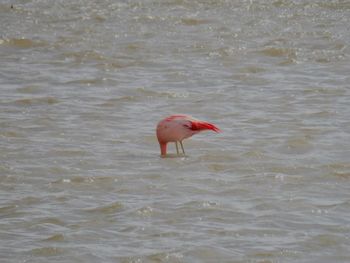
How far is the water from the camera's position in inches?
236

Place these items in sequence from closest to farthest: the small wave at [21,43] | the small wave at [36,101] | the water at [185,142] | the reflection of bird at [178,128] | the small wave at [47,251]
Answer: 1. the small wave at [47,251]
2. the water at [185,142]
3. the reflection of bird at [178,128]
4. the small wave at [36,101]
5. the small wave at [21,43]

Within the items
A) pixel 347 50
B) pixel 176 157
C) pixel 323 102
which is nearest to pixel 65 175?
pixel 176 157

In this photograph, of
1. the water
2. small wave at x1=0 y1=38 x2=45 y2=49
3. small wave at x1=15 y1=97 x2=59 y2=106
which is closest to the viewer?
the water

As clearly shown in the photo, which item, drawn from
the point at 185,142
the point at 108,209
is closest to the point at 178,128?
the point at 185,142

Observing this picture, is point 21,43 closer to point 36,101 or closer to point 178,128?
point 36,101

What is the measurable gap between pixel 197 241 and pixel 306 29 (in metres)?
6.73

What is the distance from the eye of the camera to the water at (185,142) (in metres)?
6.00

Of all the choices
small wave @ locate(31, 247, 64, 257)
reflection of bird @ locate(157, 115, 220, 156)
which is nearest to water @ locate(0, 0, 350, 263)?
small wave @ locate(31, 247, 64, 257)

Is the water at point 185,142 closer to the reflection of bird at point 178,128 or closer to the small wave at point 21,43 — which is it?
the small wave at point 21,43

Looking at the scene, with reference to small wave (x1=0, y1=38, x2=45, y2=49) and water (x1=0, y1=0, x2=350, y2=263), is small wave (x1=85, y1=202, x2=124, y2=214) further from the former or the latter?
small wave (x1=0, y1=38, x2=45, y2=49)

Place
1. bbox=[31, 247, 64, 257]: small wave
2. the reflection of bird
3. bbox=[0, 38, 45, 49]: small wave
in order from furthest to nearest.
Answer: bbox=[0, 38, 45, 49]: small wave → the reflection of bird → bbox=[31, 247, 64, 257]: small wave

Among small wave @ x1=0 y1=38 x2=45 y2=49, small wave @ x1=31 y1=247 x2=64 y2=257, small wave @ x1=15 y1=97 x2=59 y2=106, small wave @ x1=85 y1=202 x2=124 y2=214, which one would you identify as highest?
small wave @ x1=31 y1=247 x2=64 y2=257

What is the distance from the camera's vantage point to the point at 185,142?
8367mm

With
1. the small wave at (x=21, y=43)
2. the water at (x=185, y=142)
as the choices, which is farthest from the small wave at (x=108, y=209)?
the small wave at (x=21, y=43)
